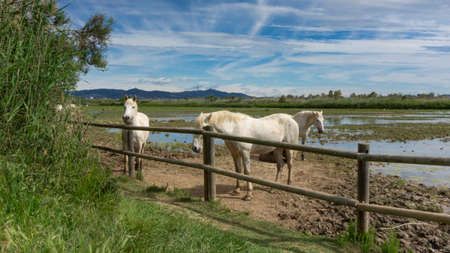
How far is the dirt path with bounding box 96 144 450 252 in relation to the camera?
14.7 ft

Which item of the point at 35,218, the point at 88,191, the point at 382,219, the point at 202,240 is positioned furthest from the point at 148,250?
the point at 382,219

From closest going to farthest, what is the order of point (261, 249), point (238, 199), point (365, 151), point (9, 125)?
point (9, 125), point (261, 249), point (365, 151), point (238, 199)

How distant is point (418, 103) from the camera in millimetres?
46500

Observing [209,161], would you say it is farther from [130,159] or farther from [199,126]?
[130,159]

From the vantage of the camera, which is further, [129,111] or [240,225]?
[129,111]

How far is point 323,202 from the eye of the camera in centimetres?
591

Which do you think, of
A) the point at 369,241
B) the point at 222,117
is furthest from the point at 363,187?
the point at 222,117

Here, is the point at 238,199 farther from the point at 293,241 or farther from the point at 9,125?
the point at 9,125

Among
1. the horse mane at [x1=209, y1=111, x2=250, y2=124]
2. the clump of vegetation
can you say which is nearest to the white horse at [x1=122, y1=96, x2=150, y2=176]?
the horse mane at [x1=209, y1=111, x2=250, y2=124]

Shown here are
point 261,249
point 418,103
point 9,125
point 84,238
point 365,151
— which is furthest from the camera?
point 418,103

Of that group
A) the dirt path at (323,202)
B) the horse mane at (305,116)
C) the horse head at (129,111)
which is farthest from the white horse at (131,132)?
the horse mane at (305,116)

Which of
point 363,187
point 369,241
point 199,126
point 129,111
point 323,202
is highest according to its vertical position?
point 129,111

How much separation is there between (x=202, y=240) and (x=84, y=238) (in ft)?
4.06

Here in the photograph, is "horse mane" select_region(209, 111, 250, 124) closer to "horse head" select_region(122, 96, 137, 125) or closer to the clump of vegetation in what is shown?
"horse head" select_region(122, 96, 137, 125)
